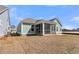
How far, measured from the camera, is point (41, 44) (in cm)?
561

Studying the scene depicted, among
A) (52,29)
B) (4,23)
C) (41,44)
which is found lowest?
(41,44)

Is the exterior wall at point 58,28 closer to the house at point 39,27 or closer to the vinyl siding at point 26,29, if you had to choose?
the house at point 39,27

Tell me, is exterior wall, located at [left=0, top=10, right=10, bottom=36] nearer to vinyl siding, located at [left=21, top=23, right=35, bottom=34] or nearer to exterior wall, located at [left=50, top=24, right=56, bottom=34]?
vinyl siding, located at [left=21, top=23, right=35, bottom=34]

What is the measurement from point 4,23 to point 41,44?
70 centimetres

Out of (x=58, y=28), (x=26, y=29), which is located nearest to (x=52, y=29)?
(x=58, y=28)

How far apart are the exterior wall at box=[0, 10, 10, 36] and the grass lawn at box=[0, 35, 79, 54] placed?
0.38ft

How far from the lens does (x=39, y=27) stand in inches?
222

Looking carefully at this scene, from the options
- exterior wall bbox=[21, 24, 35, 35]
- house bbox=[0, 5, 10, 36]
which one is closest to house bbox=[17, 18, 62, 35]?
exterior wall bbox=[21, 24, 35, 35]

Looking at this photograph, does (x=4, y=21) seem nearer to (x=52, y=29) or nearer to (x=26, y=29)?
(x=26, y=29)

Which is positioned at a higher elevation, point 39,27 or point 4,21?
point 4,21

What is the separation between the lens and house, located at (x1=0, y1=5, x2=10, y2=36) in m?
5.56

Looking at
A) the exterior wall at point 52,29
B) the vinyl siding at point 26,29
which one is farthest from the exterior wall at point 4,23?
the exterior wall at point 52,29

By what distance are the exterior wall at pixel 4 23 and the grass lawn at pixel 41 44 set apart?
0.12 m
